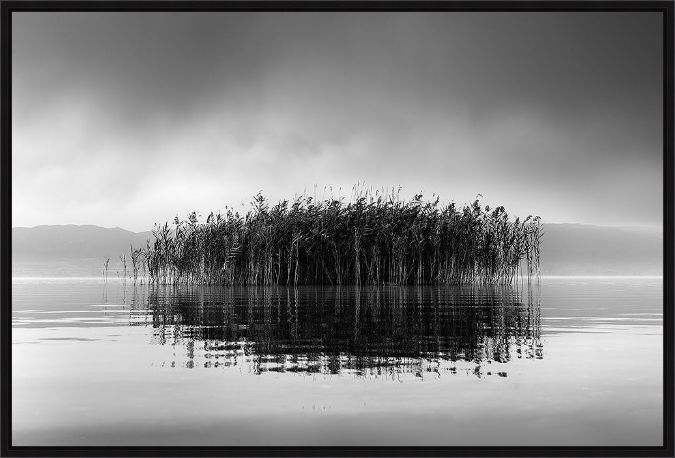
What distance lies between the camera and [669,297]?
4.91m

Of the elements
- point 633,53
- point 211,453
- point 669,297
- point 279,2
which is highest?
point 633,53

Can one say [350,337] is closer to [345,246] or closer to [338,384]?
[338,384]

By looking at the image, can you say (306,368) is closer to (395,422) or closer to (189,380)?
(189,380)

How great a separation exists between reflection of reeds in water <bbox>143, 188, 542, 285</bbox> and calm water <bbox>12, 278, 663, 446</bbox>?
16.4 meters

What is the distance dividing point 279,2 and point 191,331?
5914mm

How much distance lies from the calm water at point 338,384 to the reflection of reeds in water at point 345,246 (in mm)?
16437

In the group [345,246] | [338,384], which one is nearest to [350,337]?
[338,384]

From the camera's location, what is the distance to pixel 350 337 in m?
8.76

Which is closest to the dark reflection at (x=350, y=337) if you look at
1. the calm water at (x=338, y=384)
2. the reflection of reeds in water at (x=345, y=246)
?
the calm water at (x=338, y=384)

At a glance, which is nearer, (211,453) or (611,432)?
(211,453)

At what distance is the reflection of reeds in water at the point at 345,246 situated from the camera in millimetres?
26922

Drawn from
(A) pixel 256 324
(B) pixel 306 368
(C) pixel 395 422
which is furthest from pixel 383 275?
(C) pixel 395 422

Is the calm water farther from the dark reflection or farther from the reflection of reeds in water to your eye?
the reflection of reeds in water

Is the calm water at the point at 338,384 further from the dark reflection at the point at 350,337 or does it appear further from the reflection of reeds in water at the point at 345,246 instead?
the reflection of reeds in water at the point at 345,246
